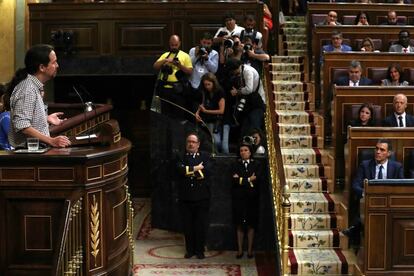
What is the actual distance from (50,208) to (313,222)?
3.39m

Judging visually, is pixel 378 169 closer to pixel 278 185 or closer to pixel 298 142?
pixel 278 185

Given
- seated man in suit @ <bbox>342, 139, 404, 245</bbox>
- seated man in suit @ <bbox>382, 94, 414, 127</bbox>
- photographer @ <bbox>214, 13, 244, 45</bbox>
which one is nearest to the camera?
seated man in suit @ <bbox>342, 139, 404, 245</bbox>

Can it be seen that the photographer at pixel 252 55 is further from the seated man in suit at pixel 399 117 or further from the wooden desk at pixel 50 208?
the wooden desk at pixel 50 208

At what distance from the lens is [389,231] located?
19.7ft

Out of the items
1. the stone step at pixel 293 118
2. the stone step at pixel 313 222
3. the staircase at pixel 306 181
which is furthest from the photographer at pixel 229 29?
the stone step at pixel 313 222

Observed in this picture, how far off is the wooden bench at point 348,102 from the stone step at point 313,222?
616 mm

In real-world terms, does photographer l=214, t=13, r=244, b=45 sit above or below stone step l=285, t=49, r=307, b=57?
above

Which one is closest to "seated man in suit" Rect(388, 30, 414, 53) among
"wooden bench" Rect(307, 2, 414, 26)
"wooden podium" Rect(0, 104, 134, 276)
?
"wooden bench" Rect(307, 2, 414, 26)

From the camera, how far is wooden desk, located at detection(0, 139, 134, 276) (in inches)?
167

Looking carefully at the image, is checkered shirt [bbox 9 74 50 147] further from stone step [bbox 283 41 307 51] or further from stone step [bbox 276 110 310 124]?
stone step [bbox 283 41 307 51]

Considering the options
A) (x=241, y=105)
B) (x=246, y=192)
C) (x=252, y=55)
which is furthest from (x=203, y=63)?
(x=246, y=192)

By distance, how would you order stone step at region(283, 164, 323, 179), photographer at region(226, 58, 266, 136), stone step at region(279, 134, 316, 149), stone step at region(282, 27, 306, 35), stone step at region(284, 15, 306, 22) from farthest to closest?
stone step at region(284, 15, 306, 22) < stone step at region(282, 27, 306, 35) < photographer at region(226, 58, 266, 136) < stone step at region(279, 134, 316, 149) < stone step at region(283, 164, 323, 179)

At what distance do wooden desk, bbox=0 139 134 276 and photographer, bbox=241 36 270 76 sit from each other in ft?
15.7

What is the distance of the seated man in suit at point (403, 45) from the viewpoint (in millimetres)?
9508
